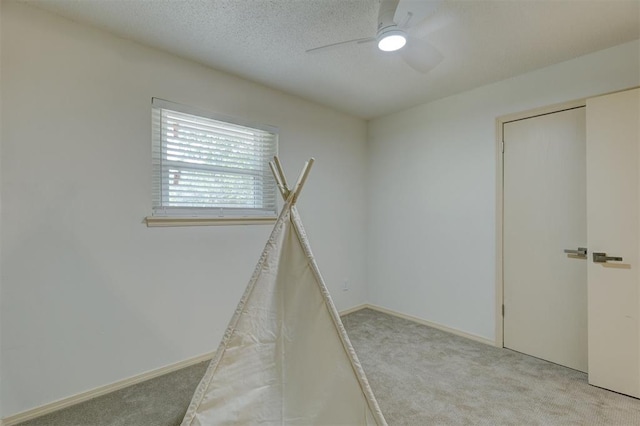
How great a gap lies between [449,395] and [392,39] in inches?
92.2

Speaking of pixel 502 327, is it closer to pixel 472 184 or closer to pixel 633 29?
pixel 472 184

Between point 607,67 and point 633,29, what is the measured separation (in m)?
0.28

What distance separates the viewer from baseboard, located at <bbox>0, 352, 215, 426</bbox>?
1.75 m

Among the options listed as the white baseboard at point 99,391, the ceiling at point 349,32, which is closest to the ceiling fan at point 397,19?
the ceiling at point 349,32

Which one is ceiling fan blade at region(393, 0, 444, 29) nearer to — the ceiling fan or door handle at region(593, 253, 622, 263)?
the ceiling fan

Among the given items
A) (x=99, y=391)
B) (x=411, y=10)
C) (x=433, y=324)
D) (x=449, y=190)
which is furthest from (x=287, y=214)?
(x=433, y=324)

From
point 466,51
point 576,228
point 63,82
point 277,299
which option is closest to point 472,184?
point 576,228

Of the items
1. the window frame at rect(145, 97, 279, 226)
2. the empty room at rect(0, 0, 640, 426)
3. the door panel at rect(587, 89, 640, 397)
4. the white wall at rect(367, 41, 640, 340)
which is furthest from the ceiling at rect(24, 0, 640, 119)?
the door panel at rect(587, 89, 640, 397)

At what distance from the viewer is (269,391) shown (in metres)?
1.54

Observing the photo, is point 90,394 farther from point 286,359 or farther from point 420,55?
point 420,55

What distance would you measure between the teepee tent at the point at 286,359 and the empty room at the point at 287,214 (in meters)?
0.01

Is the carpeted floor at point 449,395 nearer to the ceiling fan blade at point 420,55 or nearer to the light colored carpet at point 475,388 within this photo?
the light colored carpet at point 475,388

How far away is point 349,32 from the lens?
6.57 ft

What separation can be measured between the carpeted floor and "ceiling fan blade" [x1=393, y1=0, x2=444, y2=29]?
7.58 ft
